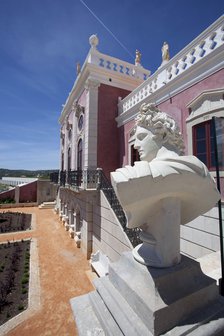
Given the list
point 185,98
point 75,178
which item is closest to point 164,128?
point 185,98

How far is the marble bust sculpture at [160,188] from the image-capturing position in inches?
52.6

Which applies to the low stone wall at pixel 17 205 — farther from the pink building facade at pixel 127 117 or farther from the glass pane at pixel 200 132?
the glass pane at pixel 200 132

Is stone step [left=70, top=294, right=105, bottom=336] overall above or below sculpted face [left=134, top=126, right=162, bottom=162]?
below

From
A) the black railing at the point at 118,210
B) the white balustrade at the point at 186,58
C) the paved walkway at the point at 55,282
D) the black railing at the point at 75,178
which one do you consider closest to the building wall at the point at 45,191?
the paved walkway at the point at 55,282

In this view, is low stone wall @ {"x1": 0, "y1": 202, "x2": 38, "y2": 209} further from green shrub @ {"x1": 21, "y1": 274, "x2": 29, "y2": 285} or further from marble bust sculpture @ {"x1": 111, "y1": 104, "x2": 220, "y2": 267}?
marble bust sculpture @ {"x1": 111, "y1": 104, "x2": 220, "y2": 267}

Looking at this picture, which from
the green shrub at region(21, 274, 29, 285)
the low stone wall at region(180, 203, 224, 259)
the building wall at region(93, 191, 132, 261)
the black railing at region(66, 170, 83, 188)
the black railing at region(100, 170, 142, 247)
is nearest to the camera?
the low stone wall at region(180, 203, 224, 259)

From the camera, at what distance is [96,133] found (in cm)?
1033

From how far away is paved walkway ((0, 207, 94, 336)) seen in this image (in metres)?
4.80

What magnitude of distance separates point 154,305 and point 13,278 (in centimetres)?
762

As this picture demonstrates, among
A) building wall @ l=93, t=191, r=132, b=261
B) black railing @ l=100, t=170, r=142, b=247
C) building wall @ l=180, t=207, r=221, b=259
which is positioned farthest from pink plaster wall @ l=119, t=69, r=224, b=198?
building wall @ l=93, t=191, r=132, b=261

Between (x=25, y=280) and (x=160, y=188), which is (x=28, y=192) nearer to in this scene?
(x=25, y=280)

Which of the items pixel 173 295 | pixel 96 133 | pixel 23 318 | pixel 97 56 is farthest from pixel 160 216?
pixel 97 56

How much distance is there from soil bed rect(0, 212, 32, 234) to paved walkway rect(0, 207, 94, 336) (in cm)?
113

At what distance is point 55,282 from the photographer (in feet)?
22.5
